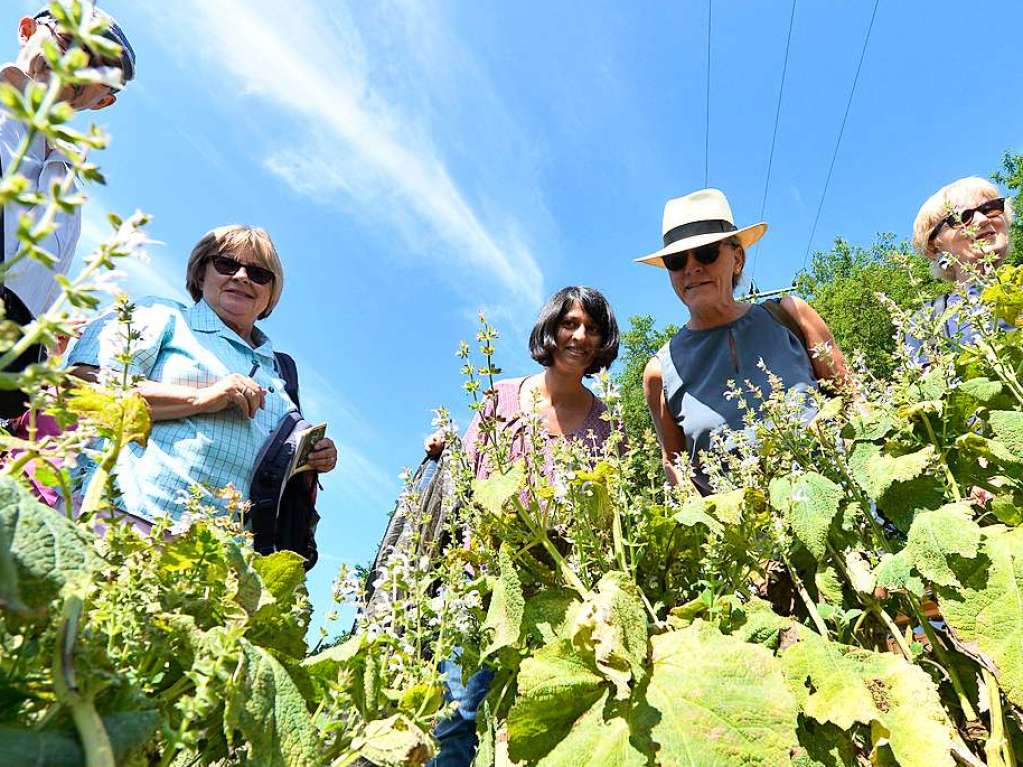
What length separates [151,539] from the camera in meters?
1.02

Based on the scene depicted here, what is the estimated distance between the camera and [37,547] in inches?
25.9

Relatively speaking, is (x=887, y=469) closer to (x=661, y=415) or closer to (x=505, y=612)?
(x=505, y=612)

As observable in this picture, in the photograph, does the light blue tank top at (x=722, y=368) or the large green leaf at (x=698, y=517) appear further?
the light blue tank top at (x=722, y=368)

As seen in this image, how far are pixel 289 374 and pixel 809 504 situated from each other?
9.58ft

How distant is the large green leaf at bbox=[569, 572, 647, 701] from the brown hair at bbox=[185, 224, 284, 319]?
293 cm

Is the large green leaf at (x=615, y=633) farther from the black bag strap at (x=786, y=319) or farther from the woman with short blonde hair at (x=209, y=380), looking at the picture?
the black bag strap at (x=786, y=319)

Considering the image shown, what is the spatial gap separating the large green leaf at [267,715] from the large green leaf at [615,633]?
0.49 m

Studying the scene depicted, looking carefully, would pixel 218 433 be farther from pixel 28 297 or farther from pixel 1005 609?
pixel 1005 609

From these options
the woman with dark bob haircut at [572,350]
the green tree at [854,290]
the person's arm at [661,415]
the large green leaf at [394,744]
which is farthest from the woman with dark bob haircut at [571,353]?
the green tree at [854,290]

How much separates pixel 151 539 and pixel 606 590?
2.52 ft

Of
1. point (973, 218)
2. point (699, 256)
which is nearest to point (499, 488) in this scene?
point (699, 256)

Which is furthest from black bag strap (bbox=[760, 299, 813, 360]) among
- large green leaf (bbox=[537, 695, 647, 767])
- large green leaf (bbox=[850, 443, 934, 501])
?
large green leaf (bbox=[537, 695, 647, 767])

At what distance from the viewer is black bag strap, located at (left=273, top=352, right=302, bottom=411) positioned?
3641mm

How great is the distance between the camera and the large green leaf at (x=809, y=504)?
1.50 metres
